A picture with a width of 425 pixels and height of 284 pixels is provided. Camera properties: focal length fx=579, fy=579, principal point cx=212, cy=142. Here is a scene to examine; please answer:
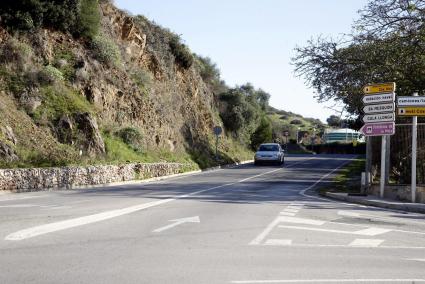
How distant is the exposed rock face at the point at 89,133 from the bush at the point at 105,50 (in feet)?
24.6

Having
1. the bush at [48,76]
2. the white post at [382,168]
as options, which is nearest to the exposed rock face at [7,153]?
the bush at [48,76]

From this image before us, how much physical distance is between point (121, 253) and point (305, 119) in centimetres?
18530

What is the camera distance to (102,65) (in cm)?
3562

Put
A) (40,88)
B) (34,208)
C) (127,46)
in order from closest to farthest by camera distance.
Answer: (34,208) < (40,88) < (127,46)

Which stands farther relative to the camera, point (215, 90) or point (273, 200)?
point (215, 90)

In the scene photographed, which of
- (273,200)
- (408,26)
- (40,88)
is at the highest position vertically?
(408,26)

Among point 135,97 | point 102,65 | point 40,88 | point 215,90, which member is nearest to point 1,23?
point 40,88

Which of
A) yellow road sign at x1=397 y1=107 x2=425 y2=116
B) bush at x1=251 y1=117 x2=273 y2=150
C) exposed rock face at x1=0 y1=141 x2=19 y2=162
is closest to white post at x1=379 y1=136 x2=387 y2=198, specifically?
yellow road sign at x1=397 y1=107 x2=425 y2=116

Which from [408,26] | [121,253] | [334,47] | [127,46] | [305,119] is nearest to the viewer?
[121,253]

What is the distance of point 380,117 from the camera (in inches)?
731

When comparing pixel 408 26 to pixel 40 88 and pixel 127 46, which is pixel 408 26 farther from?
pixel 127 46

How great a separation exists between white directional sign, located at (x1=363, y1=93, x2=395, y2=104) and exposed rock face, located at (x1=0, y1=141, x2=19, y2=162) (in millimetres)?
13571

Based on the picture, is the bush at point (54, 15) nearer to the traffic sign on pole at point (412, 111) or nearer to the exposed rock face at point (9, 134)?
the exposed rock face at point (9, 134)

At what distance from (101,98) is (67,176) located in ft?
35.6
